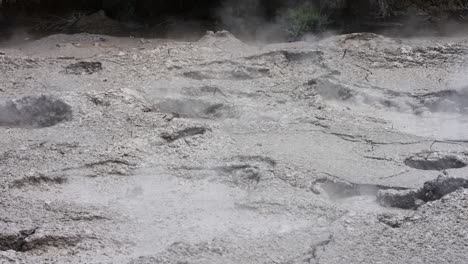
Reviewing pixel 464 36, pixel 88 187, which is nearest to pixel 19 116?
pixel 88 187

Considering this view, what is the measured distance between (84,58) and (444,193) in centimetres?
392

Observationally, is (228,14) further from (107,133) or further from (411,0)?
(107,133)

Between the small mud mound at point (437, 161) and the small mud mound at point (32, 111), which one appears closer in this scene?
the small mud mound at point (437, 161)

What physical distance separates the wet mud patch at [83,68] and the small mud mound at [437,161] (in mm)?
3200

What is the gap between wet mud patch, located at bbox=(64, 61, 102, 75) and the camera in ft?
17.8

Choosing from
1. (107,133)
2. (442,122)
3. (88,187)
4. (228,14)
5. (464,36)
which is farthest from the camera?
(228,14)

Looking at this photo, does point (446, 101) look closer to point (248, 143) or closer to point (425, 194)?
point (425, 194)

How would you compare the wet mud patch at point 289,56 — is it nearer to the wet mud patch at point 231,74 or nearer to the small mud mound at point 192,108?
the wet mud patch at point 231,74

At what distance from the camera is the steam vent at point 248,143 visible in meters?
2.88

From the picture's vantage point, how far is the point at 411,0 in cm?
697

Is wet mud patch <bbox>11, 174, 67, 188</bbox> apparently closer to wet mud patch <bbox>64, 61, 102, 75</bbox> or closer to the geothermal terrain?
the geothermal terrain

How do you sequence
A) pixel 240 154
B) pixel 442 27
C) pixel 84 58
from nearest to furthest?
pixel 240 154
pixel 84 58
pixel 442 27

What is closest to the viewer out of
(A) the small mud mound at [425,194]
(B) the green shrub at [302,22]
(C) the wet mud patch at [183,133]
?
(A) the small mud mound at [425,194]

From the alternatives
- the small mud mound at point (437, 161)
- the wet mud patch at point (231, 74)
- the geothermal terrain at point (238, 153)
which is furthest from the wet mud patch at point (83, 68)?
the small mud mound at point (437, 161)
